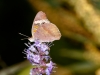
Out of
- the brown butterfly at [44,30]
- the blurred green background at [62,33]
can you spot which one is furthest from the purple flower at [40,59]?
the blurred green background at [62,33]

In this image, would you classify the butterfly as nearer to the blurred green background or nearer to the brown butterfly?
the brown butterfly

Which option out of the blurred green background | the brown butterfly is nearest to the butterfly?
the brown butterfly

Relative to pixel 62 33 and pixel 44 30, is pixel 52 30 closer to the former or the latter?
pixel 44 30

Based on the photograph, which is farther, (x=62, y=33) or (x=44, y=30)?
(x=62, y=33)

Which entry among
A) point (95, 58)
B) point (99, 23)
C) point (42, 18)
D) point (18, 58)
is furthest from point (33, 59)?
point (18, 58)

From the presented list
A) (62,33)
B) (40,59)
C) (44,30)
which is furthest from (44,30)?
(62,33)

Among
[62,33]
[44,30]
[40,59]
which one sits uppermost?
[62,33]

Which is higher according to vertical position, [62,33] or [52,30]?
[62,33]

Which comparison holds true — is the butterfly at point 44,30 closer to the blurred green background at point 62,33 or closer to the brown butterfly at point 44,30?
the brown butterfly at point 44,30

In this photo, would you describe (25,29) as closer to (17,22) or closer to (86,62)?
(17,22)
